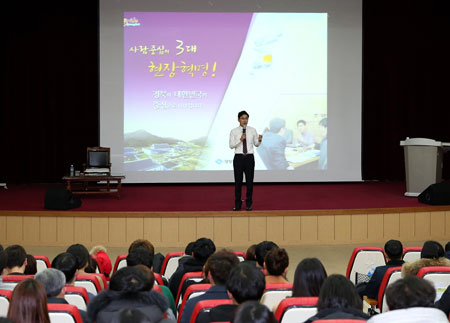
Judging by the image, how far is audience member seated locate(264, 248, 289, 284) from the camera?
345 centimetres

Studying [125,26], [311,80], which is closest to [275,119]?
[311,80]

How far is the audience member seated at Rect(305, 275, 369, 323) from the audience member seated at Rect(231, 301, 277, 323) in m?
0.43

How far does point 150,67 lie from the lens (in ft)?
33.0

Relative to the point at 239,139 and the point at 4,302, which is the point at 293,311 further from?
the point at 239,139

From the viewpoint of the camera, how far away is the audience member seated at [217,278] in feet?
9.68

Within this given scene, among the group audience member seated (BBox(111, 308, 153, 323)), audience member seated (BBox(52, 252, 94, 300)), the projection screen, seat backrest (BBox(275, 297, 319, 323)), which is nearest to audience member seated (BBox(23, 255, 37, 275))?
audience member seated (BBox(52, 252, 94, 300))

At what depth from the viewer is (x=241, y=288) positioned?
2533mm

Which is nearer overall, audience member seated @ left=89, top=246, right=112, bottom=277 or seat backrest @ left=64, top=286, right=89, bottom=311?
seat backrest @ left=64, top=286, right=89, bottom=311

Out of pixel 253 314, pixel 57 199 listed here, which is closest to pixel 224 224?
pixel 57 199

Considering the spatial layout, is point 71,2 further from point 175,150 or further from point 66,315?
point 66,315

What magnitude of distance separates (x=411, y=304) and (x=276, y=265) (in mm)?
1280

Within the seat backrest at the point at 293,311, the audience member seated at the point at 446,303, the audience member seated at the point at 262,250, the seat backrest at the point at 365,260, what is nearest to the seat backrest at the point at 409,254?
the seat backrest at the point at 365,260

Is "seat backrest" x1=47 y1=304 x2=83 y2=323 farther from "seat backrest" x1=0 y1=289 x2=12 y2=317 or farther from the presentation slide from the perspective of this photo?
the presentation slide

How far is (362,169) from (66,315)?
30.6 ft
